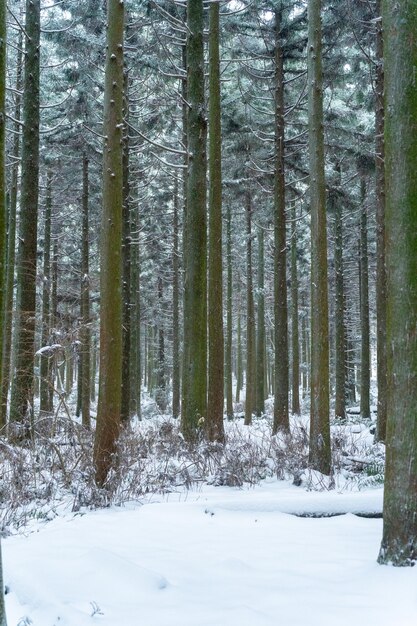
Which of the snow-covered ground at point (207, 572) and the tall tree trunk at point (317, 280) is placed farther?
the tall tree trunk at point (317, 280)

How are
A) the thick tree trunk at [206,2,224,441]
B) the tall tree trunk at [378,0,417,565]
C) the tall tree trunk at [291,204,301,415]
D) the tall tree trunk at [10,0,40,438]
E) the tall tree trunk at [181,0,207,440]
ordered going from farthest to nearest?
1. the tall tree trunk at [291,204,301,415]
2. the thick tree trunk at [206,2,224,441]
3. the tall tree trunk at [10,0,40,438]
4. the tall tree trunk at [181,0,207,440]
5. the tall tree trunk at [378,0,417,565]

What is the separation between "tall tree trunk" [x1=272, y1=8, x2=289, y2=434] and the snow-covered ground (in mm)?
7373

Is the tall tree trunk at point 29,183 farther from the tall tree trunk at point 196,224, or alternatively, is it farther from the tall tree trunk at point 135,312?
the tall tree trunk at point 135,312

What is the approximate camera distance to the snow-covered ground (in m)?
3.00

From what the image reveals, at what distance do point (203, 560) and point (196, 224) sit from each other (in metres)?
6.75

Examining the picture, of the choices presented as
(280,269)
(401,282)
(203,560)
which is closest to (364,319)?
(280,269)

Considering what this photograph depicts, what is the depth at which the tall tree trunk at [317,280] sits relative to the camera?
7328 millimetres

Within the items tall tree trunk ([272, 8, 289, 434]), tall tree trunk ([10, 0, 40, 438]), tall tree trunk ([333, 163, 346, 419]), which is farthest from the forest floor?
tall tree trunk ([333, 163, 346, 419])

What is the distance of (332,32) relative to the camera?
11.1m

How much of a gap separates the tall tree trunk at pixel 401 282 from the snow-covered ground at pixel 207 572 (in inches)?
14.2

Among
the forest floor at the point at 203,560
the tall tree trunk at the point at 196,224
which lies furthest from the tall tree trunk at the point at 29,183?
the forest floor at the point at 203,560

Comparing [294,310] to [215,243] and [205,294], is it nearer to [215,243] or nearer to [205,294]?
[215,243]

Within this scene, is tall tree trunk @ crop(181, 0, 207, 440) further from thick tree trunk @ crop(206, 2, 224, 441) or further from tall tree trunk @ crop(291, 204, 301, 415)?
tall tree trunk @ crop(291, 204, 301, 415)

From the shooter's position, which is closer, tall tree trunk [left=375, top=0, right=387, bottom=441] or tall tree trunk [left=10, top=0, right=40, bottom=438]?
tall tree trunk [left=10, top=0, right=40, bottom=438]
